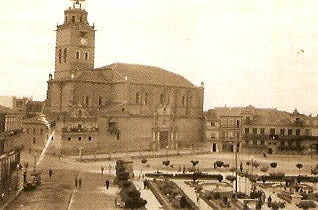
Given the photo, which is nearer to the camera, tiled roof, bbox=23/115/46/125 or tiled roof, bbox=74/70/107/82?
tiled roof, bbox=23/115/46/125

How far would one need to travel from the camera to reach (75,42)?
2889 inches

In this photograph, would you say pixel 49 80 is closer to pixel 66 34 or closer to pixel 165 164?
pixel 66 34

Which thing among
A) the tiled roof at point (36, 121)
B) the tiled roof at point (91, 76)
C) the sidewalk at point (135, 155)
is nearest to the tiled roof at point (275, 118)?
the sidewalk at point (135, 155)

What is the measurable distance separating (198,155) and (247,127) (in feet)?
36.3

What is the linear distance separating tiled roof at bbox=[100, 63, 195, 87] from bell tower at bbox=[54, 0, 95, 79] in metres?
3.94

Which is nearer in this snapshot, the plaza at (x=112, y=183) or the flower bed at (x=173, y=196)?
the flower bed at (x=173, y=196)

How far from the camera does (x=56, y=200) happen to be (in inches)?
1342

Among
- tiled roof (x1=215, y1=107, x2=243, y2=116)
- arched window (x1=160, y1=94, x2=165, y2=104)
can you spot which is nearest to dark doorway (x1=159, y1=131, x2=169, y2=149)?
arched window (x1=160, y1=94, x2=165, y2=104)

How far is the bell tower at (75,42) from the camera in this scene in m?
73.1

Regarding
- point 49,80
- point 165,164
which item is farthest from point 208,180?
point 49,80

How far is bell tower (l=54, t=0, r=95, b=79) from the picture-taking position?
240 ft

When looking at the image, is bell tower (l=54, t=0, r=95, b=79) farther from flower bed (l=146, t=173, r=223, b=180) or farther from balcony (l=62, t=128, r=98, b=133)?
flower bed (l=146, t=173, r=223, b=180)

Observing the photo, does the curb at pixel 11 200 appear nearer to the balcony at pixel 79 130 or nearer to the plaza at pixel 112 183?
the plaza at pixel 112 183

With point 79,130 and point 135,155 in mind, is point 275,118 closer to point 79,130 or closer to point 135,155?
point 135,155
